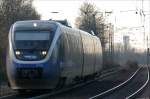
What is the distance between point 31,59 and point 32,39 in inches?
48.9

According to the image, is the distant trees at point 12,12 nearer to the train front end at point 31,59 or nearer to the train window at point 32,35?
the train window at point 32,35

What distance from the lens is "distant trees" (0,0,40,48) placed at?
212 ft

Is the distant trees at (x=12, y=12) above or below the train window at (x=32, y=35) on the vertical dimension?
below

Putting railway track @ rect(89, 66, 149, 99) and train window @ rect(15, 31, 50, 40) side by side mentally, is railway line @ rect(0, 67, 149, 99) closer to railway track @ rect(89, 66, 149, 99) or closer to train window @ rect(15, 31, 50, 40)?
railway track @ rect(89, 66, 149, 99)

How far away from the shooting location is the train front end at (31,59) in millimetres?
26234

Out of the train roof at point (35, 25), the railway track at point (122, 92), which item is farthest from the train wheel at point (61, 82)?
the train roof at point (35, 25)

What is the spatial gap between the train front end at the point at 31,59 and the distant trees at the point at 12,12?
28028 millimetres

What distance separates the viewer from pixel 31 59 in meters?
26.3

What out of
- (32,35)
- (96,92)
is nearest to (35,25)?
(32,35)

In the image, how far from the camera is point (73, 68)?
32281 millimetres

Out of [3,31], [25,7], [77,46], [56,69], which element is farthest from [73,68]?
[25,7]

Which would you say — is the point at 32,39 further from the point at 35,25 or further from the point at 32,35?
the point at 35,25

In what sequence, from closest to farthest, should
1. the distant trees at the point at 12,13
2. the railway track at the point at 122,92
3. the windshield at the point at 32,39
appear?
1. the windshield at the point at 32,39
2. the railway track at the point at 122,92
3. the distant trees at the point at 12,13

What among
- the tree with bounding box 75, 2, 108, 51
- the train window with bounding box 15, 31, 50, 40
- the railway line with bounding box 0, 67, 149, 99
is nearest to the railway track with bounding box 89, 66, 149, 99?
the railway line with bounding box 0, 67, 149, 99
